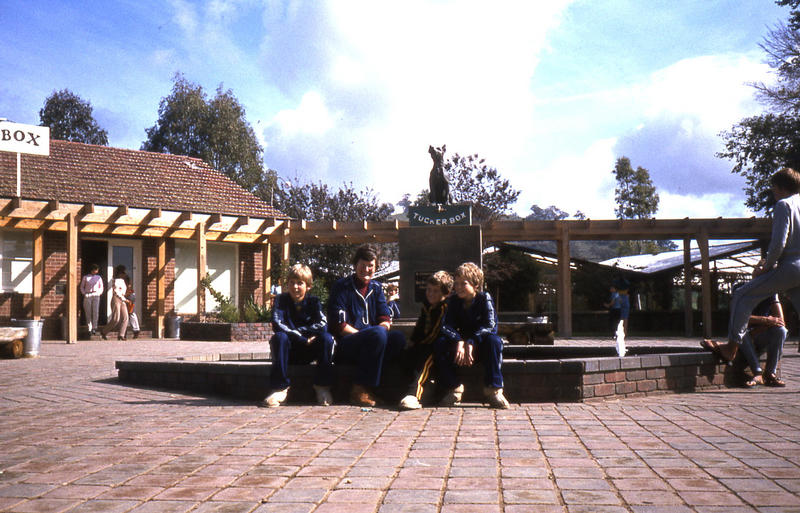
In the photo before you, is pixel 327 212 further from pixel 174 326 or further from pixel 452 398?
pixel 452 398

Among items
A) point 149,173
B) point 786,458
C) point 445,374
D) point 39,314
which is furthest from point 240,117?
point 786,458

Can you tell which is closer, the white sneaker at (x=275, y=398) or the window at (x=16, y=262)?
the white sneaker at (x=275, y=398)

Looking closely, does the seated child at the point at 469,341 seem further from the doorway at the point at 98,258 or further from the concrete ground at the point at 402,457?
the doorway at the point at 98,258

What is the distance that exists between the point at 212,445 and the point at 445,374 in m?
2.22

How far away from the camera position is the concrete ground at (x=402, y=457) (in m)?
2.93

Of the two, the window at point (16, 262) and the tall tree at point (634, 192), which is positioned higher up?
the tall tree at point (634, 192)

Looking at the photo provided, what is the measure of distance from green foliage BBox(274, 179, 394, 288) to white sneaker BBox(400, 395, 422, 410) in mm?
24254

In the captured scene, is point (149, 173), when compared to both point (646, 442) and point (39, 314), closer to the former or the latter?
point (39, 314)

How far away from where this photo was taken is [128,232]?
1827 centimetres

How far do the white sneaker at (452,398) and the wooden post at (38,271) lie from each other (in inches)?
534

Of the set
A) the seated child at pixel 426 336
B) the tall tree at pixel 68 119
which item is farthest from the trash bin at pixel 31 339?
the tall tree at pixel 68 119

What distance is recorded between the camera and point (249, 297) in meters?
21.5

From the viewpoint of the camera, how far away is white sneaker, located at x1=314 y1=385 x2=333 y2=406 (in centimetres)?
589

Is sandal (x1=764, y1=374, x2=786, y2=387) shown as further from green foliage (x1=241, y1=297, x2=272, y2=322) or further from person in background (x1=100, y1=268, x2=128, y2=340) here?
person in background (x1=100, y1=268, x2=128, y2=340)
